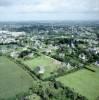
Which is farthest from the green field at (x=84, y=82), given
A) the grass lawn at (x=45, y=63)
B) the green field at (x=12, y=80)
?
the green field at (x=12, y=80)

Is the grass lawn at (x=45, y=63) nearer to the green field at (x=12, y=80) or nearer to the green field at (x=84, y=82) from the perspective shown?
the green field at (x=12, y=80)

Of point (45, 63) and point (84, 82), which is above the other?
point (45, 63)

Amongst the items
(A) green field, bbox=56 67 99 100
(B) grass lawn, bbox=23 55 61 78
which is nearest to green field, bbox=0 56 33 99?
(B) grass lawn, bbox=23 55 61 78

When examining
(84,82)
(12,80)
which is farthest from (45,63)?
(84,82)

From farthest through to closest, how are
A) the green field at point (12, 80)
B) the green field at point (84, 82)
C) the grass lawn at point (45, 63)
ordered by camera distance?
the grass lawn at point (45, 63)
the green field at point (12, 80)
the green field at point (84, 82)

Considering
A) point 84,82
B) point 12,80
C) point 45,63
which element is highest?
point 45,63

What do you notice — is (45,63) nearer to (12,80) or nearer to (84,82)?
(12,80)
